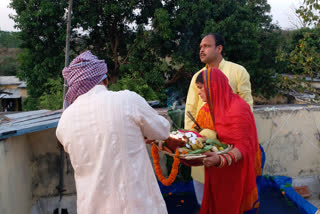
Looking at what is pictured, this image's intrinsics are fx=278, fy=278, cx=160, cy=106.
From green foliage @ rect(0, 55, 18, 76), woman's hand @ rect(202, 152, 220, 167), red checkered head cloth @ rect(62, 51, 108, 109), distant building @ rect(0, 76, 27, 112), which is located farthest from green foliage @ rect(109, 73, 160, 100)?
green foliage @ rect(0, 55, 18, 76)

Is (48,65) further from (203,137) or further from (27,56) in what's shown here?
(203,137)

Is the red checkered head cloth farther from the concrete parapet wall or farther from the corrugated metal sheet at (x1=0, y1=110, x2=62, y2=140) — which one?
the concrete parapet wall

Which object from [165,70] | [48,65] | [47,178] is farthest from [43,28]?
[47,178]

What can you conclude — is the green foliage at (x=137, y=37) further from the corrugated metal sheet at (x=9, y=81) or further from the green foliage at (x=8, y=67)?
the green foliage at (x=8, y=67)

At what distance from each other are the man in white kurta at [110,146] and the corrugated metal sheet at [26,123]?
104cm

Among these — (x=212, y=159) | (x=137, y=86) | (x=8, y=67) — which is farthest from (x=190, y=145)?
(x=8, y=67)

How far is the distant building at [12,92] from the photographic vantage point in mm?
21281

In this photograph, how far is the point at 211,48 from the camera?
122 inches

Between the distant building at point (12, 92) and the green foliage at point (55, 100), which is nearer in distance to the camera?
the green foliage at point (55, 100)

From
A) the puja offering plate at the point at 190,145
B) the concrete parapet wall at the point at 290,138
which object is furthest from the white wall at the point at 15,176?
the concrete parapet wall at the point at 290,138

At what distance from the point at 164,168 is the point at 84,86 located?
8.55ft

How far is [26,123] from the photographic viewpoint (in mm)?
2857

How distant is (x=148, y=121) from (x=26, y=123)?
176 cm

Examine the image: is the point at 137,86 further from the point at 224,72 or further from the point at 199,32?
the point at 224,72
